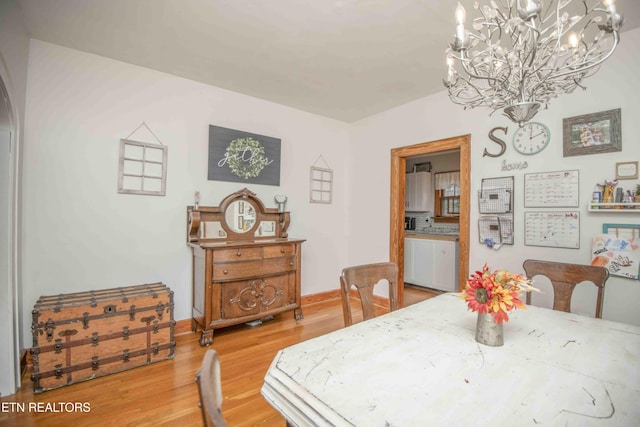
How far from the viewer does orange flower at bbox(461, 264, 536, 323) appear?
1.15m

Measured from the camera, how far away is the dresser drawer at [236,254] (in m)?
2.77

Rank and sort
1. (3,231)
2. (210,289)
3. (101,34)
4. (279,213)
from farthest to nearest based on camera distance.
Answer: (279,213), (210,289), (101,34), (3,231)

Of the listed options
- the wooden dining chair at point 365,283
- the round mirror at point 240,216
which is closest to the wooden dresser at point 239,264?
the round mirror at point 240,216

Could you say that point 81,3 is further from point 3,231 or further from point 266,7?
point 3,231

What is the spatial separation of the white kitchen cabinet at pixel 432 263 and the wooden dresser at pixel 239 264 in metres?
2.36

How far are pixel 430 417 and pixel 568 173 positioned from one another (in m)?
2.57

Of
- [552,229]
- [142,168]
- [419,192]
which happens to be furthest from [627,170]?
[142,168]

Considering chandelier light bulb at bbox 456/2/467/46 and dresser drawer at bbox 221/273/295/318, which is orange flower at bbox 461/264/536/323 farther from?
dresser drawer at bbox 221/273/295/318

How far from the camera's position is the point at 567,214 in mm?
2428

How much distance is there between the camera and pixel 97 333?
7.07 feet

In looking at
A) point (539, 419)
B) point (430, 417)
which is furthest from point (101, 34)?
point (539, 419)

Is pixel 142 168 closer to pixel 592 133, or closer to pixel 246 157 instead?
pixel 246 157

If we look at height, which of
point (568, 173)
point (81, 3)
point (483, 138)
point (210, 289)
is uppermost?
point (81, 3)

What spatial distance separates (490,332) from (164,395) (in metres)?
2.02
